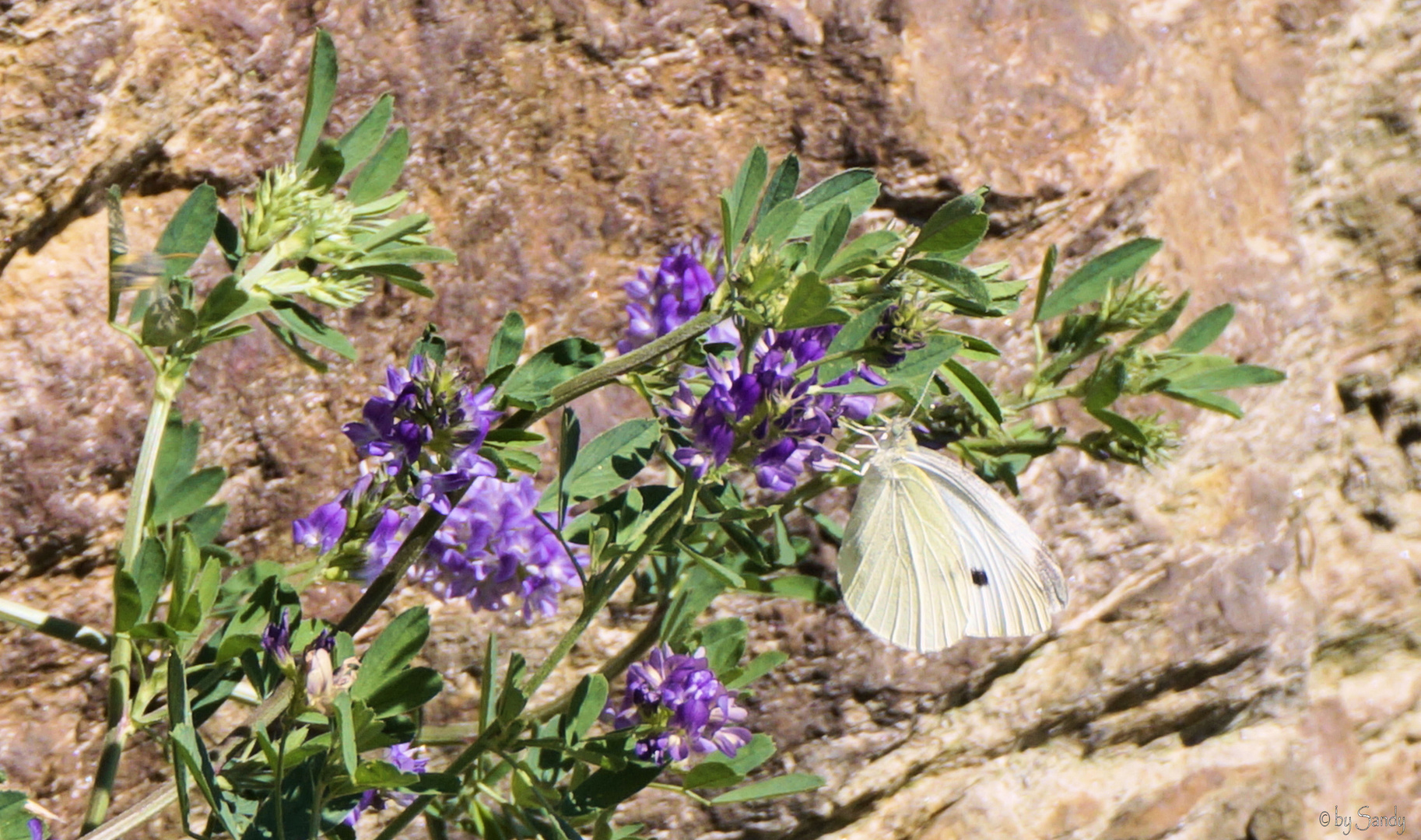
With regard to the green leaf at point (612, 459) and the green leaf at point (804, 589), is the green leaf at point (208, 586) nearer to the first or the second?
the green leaf at point (612, 459)

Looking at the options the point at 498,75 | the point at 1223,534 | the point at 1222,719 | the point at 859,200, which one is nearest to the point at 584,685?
the point at 859,200

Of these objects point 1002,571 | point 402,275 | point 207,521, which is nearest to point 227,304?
point 402,275

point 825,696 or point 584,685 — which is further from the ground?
point 584,685

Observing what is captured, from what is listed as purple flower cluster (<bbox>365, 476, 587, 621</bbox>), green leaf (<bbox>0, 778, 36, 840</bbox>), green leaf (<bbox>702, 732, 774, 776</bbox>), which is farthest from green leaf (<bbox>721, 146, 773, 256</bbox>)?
green leaf (<bbox>0, 778, 36, 840</bbox>)

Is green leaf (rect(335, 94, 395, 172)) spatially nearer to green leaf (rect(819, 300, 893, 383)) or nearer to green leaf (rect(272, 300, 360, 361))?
green leaf (rect(272, 300, 360, 361))

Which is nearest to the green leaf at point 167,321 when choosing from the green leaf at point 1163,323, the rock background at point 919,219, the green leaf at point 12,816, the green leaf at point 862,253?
the green leaf at point 12,816

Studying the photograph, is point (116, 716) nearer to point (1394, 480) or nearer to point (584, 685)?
point (584, 685)
